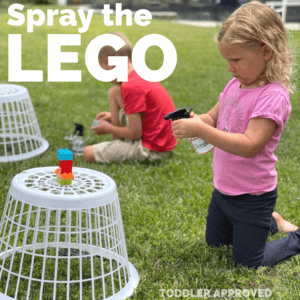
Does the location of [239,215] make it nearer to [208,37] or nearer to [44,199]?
[44,199]

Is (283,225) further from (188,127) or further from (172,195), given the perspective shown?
(188,127)

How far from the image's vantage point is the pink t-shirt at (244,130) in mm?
1820

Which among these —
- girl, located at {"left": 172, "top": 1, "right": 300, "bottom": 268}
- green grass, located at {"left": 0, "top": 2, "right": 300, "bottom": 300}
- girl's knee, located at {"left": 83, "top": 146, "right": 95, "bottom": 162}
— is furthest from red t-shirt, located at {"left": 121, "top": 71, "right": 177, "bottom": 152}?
girl, located at {"left": 172, "top": 1, "right": 300, "bottom": 268}

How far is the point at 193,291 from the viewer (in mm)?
1937

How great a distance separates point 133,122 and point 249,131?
152cm

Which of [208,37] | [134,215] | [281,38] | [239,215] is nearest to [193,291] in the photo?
[239,215]

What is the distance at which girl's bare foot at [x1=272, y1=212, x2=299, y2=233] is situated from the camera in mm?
2408

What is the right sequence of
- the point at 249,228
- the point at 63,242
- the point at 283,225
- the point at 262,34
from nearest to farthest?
the point at 262,34
the point at 249,228
the point at 63,242
the point at 283,225

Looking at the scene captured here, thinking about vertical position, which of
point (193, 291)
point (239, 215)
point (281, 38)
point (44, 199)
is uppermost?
point (281, 38)

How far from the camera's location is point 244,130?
1918 millimetres

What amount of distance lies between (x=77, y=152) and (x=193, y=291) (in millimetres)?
1821

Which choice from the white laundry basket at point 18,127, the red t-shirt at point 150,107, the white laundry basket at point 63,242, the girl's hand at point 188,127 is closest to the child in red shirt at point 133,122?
the red t-shirt at point 150,107

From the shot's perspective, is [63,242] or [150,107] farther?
[150,107]

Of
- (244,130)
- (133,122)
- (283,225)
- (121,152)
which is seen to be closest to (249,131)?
(244,130)
